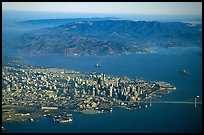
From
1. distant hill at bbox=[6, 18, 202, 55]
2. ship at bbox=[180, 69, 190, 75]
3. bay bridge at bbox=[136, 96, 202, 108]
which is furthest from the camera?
distant hill at bbox=[6, 18, 202, 55]

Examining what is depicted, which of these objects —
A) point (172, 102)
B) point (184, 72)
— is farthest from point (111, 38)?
point (172, 102)

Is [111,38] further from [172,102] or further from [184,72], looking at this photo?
[172,102]

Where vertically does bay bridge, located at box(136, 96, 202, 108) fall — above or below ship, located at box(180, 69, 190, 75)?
below

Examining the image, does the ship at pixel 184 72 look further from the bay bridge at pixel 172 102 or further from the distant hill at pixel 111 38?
the distant hill at pixel 111 38

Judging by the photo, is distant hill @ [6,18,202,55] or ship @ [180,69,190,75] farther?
distant hill @ [6,18,202,55]

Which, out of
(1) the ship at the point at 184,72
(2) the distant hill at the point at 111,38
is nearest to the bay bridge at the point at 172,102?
(1) the ship at the point at 184,72

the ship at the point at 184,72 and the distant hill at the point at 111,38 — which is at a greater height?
the distant hill at the point at 111,38

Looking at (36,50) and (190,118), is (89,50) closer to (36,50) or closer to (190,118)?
(36,50)

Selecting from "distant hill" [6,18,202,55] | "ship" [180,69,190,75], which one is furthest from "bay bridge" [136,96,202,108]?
"distant hill" [6,18,202,55]

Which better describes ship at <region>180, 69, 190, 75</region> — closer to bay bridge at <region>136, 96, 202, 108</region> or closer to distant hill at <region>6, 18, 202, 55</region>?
bay bridge at <region>136, 96, 202, 108</region>
